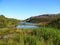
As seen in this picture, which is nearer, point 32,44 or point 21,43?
point 21,43

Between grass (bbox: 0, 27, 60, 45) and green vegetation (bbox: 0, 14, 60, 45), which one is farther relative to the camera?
green vegetation (bbox: 0, 14, 60, 45)

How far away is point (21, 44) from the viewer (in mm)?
4973

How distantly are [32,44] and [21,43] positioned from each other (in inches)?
120

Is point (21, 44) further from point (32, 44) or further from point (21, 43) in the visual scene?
point (32, 44)

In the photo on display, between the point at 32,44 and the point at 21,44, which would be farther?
the point at 32,44

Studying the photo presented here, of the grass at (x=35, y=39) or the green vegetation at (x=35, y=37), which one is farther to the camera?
the green vegetation at (x=35, y=37)

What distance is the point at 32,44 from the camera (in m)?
7.97

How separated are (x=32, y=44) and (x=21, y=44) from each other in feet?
9.97

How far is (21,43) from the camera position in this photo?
496 centimetres

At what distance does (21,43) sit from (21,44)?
0.03m

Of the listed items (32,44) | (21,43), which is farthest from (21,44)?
(32,44)

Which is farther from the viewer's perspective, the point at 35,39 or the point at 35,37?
the point at 35,37

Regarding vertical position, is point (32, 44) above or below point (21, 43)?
below
